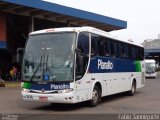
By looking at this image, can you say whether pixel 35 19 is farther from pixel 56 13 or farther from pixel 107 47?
pixel 107 47

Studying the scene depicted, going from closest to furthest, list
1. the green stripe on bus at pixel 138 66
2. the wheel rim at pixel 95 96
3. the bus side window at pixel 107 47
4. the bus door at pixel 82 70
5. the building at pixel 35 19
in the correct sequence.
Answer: the bus door at pixel 82 70, the wheel rim at pixel 95 96, the bus side window at pixel 107 47, the green stripe on bus at pixel 138 66, the building at pixel 35 19

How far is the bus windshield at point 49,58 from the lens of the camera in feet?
46.4

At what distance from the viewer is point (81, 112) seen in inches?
552

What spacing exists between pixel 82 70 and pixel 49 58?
1347 millimetres

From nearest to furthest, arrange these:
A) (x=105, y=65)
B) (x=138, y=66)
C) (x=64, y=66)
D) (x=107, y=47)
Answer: (x=64, y=66)
(x=105, y=65)
(x=107, y=47)
(x=138, y=66)

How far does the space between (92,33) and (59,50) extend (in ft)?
7.07

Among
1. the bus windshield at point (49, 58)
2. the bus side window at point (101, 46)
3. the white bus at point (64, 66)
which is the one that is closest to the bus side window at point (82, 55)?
the white bus at point (64, 66)

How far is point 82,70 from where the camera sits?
583 inches

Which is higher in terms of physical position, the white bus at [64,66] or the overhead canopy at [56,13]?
the overhead canopy at [56,13]

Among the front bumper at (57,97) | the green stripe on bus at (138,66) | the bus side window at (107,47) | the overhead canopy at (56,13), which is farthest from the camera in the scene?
the overhead canopy at (56,13)

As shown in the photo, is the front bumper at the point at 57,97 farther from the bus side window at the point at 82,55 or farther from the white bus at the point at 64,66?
the bus side window at the point at 82,55

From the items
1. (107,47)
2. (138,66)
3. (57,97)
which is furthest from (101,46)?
(138,66)

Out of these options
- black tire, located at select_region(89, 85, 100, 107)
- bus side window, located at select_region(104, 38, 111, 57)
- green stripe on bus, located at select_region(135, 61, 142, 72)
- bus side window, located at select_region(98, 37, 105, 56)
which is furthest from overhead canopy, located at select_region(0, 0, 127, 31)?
black tire, located at select_region(89, 85, 100, 107)

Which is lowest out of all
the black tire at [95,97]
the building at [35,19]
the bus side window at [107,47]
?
the black tire at [95,97]
